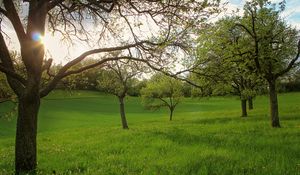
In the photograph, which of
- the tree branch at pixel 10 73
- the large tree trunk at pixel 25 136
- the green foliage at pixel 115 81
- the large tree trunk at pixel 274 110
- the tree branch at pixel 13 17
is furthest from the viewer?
the green foliage at pixel 115 81

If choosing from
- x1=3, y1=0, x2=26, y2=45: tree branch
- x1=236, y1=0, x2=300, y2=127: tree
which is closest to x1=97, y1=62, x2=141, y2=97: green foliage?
x1=236, y1=0, x2=300, y2=127: tree

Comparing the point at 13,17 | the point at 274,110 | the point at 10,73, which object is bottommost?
the point at 274,110

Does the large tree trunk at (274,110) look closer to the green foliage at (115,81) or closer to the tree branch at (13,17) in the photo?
the green foliage at (115,81)

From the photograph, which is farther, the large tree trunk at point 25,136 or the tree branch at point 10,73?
the large tree trunk at point 25,136

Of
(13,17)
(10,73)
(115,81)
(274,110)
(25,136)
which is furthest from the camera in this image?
(115,81)

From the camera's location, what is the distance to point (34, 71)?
12.7 m

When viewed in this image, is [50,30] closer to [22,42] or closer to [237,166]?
[22,42]

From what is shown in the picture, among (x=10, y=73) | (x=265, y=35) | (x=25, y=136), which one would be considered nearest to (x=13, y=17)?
(x=10, y=73)

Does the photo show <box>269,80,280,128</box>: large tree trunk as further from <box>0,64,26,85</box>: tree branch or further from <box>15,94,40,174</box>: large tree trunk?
<box>0,64,26,85</box>: tree branch

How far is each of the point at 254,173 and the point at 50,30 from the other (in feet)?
34.0

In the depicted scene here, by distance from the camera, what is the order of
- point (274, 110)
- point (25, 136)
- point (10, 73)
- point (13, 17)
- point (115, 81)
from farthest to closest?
point (115, 81), point (274, 110), point (13, 17), point (25, 136), point (10, 73)

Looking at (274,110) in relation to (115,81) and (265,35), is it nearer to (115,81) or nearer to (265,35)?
(265,35)

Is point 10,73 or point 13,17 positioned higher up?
point 13,17

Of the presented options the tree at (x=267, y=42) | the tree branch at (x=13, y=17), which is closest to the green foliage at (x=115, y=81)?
the tree at (x=267, y=42)
